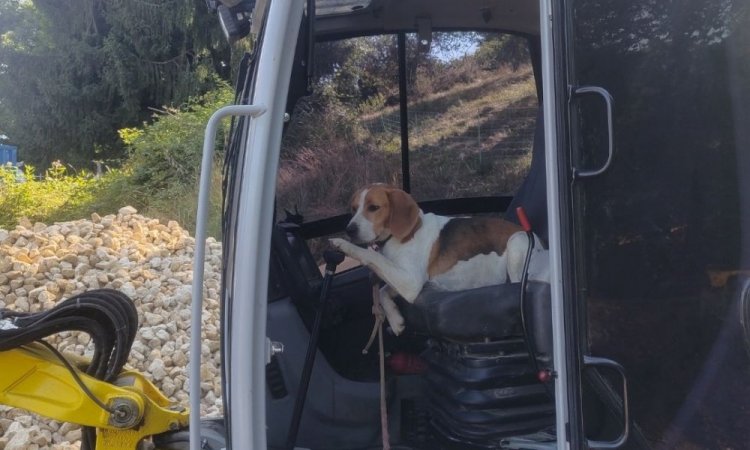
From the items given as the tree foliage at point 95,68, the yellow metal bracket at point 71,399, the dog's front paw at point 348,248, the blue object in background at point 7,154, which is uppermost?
the tree foliage at point 95,68

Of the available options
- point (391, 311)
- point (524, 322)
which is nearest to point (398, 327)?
point (391, 311)

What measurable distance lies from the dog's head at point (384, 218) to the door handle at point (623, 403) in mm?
1167

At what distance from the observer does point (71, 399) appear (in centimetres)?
229

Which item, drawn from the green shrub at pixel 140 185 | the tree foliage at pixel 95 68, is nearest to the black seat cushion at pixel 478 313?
the green shrub at pixel 140 185

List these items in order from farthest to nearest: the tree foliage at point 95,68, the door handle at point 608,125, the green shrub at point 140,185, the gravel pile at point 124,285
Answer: the tree foliage at point 95,68 → the green shrub at point 140,185 → the gravel pile at point 124,285 → the door handle at point 608,125

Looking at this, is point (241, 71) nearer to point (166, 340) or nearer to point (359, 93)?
point (359, 93)

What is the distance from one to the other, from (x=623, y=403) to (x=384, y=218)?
1.26m

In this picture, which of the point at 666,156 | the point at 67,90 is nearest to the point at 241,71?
the point at 666,156

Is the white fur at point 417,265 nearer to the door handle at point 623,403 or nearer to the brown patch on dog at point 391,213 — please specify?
the brown patch on dog at point 391,213

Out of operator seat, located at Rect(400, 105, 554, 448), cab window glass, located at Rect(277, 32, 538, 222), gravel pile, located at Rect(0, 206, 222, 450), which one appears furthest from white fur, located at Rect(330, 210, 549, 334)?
gravel pile, located at Rect(0, 206, 222, 450)

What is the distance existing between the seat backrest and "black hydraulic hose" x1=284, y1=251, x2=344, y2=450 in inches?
28.5

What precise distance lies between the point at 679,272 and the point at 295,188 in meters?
1.60

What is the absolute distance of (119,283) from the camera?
6.96 m

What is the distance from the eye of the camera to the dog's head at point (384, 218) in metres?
2.87
